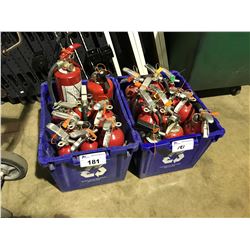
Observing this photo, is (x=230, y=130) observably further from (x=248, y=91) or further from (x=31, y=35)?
(x=31, y=35)

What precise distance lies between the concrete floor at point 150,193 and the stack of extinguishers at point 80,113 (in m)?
0.32

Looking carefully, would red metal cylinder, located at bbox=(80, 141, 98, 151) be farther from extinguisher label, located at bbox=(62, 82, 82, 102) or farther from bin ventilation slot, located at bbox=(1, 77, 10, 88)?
bin ventilation slot, located at bbox=(1, 77, 10, 88)

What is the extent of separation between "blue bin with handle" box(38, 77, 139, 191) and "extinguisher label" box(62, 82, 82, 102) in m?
0.11

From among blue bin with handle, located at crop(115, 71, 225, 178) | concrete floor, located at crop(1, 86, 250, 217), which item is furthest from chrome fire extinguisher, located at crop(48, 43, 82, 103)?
concrete floor, located at crop(1, 86, 250, 217)

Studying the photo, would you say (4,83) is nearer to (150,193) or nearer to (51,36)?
(51,36)

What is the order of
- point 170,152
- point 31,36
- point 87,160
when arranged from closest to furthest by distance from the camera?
point 87,160 < point 170,152 < point 31,36

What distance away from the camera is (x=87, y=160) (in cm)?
91

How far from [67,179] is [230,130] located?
3.68ft

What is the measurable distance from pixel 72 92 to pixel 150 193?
2.21ft

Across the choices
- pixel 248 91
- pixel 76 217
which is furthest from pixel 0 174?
pixel 248 91

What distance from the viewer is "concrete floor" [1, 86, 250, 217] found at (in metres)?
1.14

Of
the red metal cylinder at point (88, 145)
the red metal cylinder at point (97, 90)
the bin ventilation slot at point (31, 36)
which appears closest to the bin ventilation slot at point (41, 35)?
the bin ventilation slot at point (31, 36)

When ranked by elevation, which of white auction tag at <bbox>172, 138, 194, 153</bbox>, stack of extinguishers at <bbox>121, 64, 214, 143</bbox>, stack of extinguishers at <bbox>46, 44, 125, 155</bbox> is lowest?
white auction tag at <bbox>172, 138, 194, 153</bbox>

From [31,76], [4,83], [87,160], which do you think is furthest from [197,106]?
[4,83]
